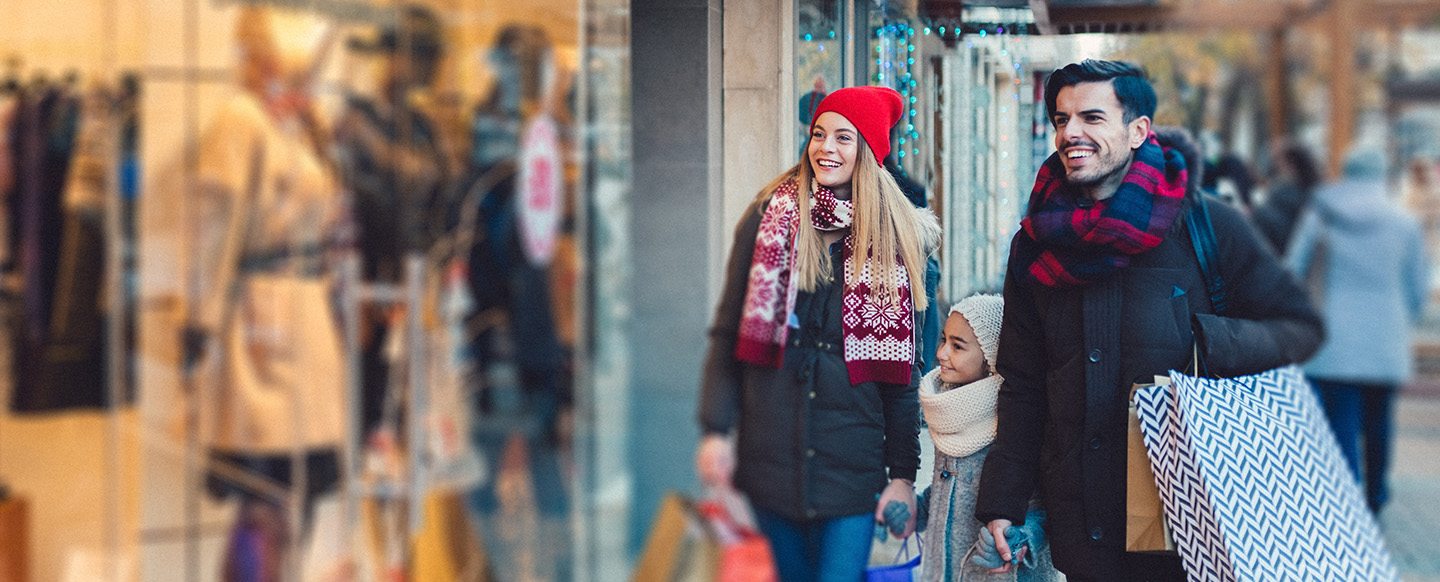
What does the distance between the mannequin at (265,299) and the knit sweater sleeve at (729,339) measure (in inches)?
32.3

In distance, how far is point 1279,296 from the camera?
2.76 m

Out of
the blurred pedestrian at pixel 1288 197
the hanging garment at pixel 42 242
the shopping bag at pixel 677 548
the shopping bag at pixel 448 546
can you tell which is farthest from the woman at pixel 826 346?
the blurred pedestrian at pixel 1288 197

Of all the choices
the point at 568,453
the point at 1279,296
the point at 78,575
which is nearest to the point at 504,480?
the point at 568,453

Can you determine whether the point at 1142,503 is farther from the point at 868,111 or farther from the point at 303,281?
the point at 303,281

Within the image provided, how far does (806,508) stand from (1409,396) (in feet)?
26.5

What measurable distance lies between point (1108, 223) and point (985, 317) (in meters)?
0.46

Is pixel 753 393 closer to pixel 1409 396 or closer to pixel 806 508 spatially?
pixel 806 508

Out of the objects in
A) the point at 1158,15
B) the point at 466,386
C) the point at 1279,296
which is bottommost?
the point at 466,386

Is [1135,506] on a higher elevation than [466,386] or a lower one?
lower

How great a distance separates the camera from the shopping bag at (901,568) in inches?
115

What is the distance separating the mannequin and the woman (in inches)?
34.8

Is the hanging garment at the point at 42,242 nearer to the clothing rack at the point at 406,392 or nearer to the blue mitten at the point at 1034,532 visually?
the clothing rack at the point at 406,392

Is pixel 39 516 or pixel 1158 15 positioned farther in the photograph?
pixel 1158 15

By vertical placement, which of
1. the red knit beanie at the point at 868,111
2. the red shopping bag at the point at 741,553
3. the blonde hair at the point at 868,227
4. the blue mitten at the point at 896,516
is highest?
the red knit beanie at the point at 868,111
